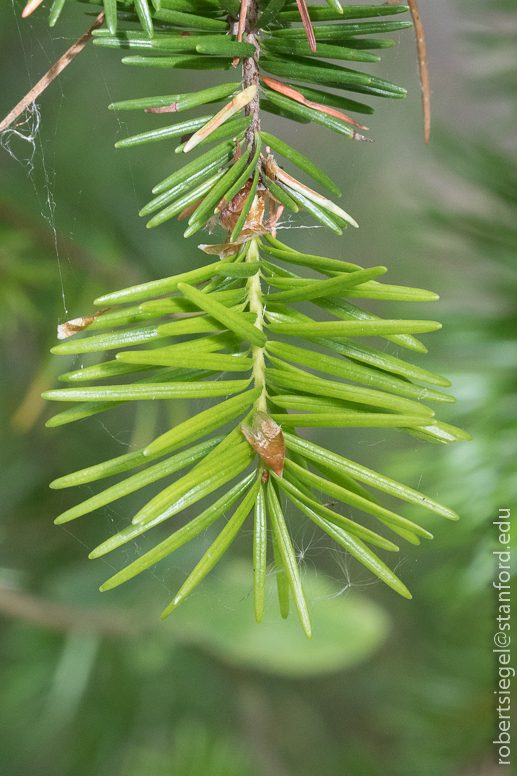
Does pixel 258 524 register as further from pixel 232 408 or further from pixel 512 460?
pixel 512 460

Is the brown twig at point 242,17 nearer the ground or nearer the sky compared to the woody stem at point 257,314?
nearer the sky

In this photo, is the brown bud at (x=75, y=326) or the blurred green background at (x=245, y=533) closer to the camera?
the brown bud at (x=75, y=326)

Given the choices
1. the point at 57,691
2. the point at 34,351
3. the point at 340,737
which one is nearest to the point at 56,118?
the point at 34,351

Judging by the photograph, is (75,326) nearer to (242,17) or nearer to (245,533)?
(242,17)

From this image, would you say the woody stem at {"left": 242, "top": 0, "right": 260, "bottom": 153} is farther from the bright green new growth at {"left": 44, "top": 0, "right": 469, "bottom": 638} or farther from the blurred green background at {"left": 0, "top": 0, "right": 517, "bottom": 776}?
the blurred green background at {"left": 0, "top": 0, "right": 517, "bottom": 776}

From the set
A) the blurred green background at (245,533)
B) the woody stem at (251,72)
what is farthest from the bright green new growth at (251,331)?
the blurred green background at (245,533)

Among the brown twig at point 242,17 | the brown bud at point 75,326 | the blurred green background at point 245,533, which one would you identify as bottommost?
the blurred green background at point 245,533

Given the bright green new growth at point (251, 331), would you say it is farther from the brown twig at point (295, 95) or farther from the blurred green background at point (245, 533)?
the blurred green background at point (245, 533)

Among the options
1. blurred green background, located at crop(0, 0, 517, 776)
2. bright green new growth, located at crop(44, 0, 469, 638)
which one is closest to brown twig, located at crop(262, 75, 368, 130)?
bright green new growth, located at crop(44, 0, 469, 638)
